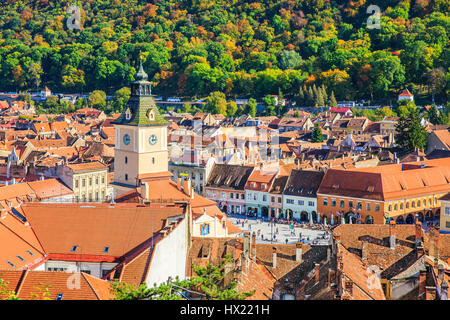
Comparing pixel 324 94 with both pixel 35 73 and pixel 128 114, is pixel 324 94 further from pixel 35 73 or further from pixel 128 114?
pixel 128 114

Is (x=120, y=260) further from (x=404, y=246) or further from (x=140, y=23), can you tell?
(x=140, y=23)

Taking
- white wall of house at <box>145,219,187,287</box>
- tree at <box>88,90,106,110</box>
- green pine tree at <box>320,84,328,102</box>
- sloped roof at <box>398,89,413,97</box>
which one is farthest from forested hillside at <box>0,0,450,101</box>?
white wall of house at <box>145,219,187,287</box>

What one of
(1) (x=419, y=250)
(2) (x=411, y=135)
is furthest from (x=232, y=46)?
(1) (x=419, y=250)

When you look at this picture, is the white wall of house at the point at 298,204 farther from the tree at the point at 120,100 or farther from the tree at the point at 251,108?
the tree at the point at 120,100

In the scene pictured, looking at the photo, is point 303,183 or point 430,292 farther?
point 303,183

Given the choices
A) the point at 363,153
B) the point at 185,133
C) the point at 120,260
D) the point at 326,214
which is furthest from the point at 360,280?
the point at 185,133

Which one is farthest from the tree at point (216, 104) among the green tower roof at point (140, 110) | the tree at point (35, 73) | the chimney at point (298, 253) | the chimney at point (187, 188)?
the chimney at point (298, 253)
